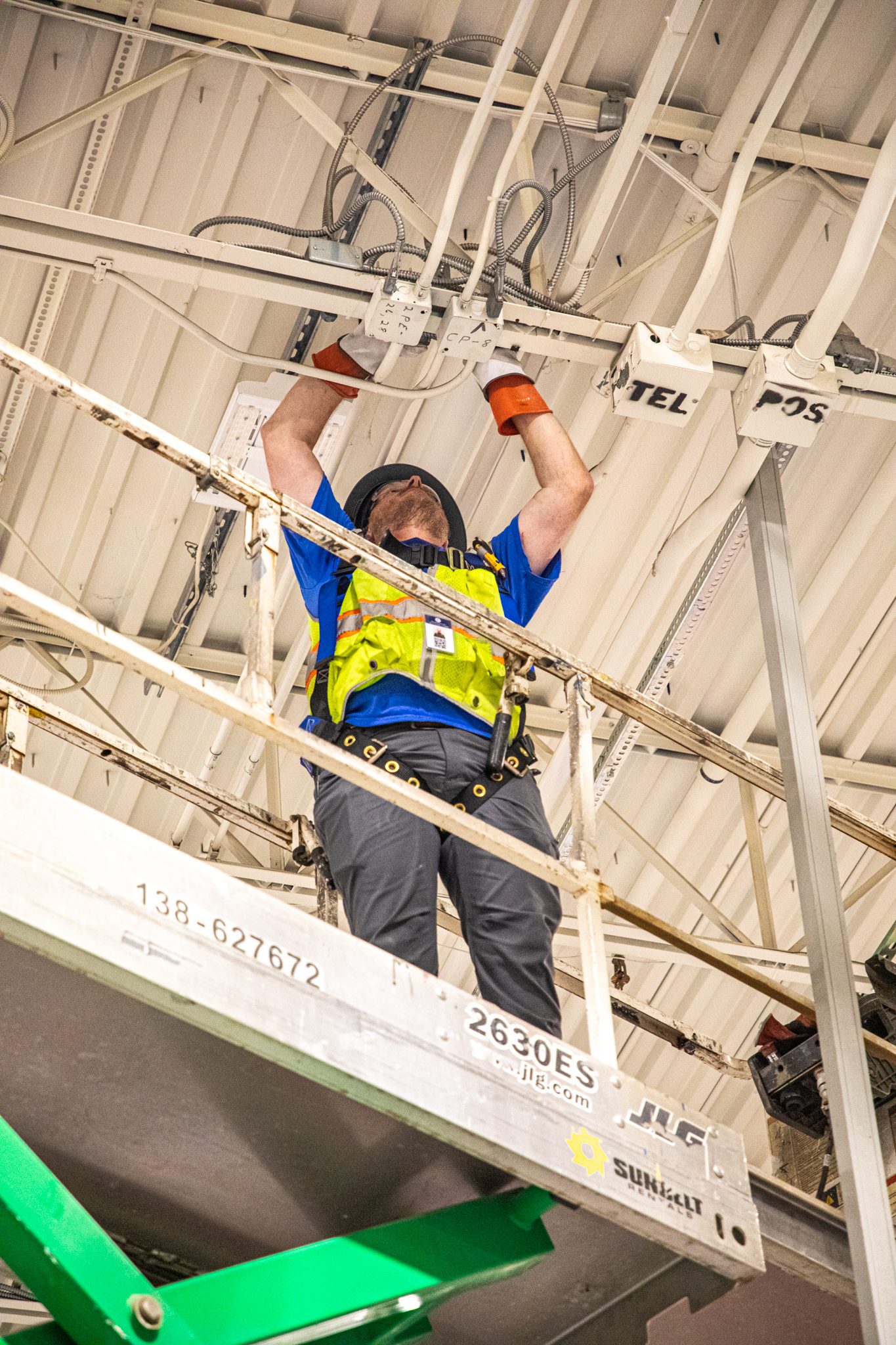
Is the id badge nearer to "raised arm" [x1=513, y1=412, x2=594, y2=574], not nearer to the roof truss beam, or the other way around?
"raised arm" [x1=513, y1=412, x2=594, y2=574]

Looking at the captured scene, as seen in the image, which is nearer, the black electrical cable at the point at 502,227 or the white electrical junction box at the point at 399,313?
the black electrical cable at the point at 502,227

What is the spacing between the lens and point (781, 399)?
4535 millimetres

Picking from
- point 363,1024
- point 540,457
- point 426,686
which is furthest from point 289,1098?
point 540,457

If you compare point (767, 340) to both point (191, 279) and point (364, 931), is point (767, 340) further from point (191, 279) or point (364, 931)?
point (364, 931)

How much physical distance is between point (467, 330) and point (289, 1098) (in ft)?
8.89

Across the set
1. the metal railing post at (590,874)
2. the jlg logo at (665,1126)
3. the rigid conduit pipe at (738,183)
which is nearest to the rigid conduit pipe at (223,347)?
the rigid conduit pipe at (738,183)

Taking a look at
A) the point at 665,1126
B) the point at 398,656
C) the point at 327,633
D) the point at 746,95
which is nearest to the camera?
the point at 665,1126

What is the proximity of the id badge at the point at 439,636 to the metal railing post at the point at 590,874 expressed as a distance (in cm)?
40

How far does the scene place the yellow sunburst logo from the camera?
104 inches

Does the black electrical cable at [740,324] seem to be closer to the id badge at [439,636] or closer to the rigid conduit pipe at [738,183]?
the rigid conduit pipe at [738,183]

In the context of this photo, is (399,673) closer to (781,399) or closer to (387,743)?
(387,743)

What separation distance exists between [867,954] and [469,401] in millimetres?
4579

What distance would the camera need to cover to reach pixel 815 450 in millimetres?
5875

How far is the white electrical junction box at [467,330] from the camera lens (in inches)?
174
